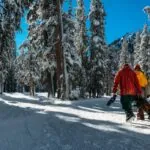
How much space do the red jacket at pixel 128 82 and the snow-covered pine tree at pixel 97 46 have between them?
39950 millimetres

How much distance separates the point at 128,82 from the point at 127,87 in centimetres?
→ 16

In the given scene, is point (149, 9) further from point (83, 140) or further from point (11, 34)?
point (83, 140)

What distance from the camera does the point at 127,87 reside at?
11039 millimetres

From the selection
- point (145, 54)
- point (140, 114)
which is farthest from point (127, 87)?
point (145, 54)

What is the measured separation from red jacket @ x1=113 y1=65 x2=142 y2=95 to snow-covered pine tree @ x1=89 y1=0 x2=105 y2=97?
3995 centimetres

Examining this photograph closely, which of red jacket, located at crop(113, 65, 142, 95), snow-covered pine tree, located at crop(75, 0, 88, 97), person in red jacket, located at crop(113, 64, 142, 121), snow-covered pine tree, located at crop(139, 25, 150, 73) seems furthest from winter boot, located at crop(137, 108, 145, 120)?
snow-covered pine tree, located at crop(139, 25, 150, 73)

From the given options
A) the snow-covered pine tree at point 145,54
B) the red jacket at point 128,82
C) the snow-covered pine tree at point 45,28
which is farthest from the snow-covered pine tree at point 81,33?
the red jacket at point 128,82

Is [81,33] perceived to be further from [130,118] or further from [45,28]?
[130,118]

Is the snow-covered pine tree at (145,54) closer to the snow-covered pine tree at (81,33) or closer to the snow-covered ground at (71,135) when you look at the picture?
the snow-covered pine tree at (81,33)

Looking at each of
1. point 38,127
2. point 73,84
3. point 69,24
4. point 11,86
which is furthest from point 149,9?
point 11,86

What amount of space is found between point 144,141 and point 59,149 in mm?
1846

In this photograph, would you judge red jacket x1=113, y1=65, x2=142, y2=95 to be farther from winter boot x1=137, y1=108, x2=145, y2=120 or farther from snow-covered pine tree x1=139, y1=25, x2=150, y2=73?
snow-covered pine tree x1=139, y1=25, x2=150, y2=73

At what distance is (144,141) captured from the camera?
8172mm

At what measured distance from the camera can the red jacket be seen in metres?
11.0
